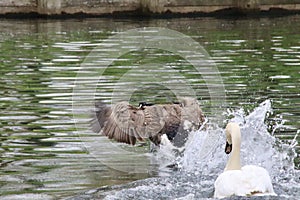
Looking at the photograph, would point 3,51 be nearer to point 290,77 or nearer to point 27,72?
point 27,72

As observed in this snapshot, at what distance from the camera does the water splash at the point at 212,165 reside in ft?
31.6

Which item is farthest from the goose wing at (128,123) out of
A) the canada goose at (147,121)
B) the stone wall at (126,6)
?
the stone wall at (126,6)

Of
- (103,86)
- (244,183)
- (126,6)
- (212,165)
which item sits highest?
(126,6)

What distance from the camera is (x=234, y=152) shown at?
9.76m

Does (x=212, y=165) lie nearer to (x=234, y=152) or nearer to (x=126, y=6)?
(x=234, y=152)

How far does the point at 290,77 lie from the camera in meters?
17.5

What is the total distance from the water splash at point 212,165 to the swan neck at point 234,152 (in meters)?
0.34

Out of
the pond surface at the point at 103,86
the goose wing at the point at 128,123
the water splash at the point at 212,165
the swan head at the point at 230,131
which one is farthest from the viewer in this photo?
the goose wing at the point at 128,123

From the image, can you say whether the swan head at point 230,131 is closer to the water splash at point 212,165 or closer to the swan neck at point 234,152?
the swan neck at point 234,152

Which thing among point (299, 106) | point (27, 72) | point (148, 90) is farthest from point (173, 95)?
point (27, 72)

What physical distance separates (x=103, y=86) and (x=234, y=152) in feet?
23.9

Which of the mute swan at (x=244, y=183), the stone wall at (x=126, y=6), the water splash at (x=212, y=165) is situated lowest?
the water splash at (x=212, y=165)

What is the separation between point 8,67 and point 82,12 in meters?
12.6

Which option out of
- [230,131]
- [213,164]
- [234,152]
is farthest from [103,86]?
[234,152]
